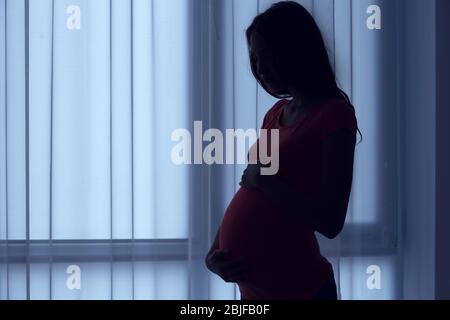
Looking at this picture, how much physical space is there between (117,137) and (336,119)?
100cm

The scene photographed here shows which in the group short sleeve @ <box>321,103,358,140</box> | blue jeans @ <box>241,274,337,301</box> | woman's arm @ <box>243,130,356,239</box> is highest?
short sleeve @ <box>321,103,358,140</box>

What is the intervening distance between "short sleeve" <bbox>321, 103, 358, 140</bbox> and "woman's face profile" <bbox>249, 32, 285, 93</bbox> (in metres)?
0.14

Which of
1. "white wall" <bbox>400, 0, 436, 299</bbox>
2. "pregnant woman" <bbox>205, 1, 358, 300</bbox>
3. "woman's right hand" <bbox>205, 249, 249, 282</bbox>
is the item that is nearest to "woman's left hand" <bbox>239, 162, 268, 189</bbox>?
"pregnant woman" <bbox>205, 1, 358, 300</bbox>

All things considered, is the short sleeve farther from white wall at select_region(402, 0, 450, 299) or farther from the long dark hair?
white wall at select_region(402, 0, 450, 299)

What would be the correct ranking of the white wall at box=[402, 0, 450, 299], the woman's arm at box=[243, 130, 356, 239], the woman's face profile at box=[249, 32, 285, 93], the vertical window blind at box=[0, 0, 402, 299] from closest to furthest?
the woman's arm at box=[243, 130, 356, 239] → the woman's face profile at box=[249, 32, 285, 93] → the vertical window blind at box=[0, 0, 402, 299] → the white wall at box=[402, 0, 450, 299]

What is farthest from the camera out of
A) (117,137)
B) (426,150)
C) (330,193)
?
(426,150)

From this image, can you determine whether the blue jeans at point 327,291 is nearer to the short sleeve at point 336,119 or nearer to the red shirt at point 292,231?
the red shirt at point 292,231

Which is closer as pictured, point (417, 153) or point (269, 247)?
point (269, 247)

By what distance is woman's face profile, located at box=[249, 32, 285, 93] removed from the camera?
3.47 feet

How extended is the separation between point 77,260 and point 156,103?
0.57m

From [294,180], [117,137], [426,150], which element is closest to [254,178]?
[294,180]

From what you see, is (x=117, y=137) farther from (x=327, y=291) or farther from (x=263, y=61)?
(x=327, y=291)

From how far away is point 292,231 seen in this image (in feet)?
3.33
